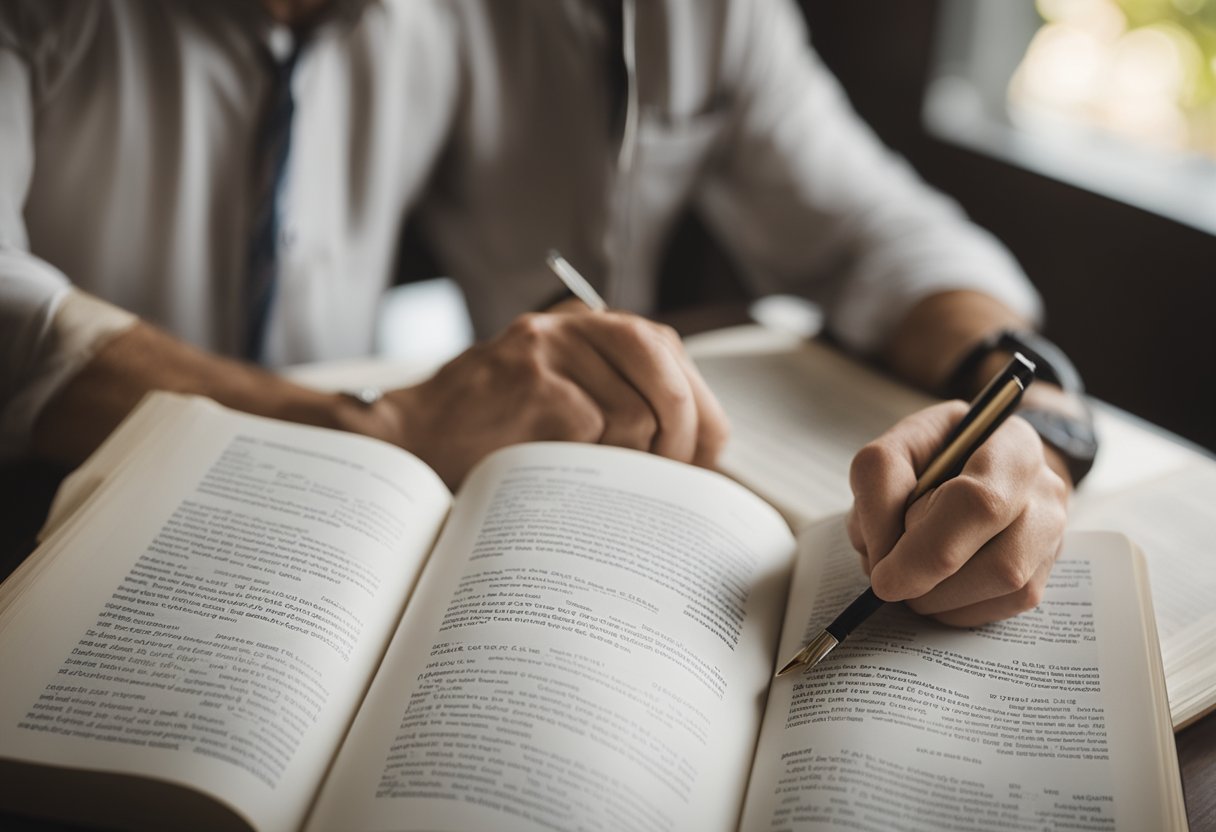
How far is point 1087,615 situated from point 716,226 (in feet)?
2.98

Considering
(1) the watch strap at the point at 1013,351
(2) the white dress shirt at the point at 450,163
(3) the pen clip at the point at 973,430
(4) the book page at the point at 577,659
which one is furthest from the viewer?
(2) the white dress shirt at the point at 450,163

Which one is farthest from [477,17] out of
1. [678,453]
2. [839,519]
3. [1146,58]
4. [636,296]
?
[1146,58]

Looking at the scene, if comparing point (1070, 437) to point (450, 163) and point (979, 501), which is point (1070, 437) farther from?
point (450, 163)

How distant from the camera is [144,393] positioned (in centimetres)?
78

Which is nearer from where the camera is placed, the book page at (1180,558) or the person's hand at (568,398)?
the book page at (1180,558)

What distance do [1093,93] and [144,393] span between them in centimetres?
156

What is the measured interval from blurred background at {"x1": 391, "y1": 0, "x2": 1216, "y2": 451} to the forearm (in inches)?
29.9

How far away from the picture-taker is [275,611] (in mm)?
556

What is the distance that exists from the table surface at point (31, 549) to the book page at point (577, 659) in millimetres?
189

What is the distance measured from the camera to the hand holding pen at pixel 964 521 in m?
0.56

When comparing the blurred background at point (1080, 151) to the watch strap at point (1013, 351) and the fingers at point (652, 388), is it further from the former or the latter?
the fingers at point (652, 388)

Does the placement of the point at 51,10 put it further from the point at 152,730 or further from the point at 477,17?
the point at 152,730

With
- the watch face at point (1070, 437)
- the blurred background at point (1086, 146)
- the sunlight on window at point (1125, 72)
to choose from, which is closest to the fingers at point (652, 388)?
the watch face at point (1070, 437)

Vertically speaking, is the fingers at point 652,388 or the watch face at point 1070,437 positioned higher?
the fingers at point 652,388
